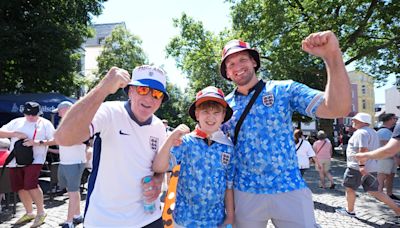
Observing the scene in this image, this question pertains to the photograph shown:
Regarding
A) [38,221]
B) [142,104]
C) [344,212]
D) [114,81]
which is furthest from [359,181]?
[114,81]

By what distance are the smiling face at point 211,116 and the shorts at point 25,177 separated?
4275mm

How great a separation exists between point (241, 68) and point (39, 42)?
51.4 feet

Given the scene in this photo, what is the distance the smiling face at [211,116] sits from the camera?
278 centimetres

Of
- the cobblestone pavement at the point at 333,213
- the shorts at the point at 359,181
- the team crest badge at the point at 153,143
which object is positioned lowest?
the cobblestone pavement at the point at 333,213

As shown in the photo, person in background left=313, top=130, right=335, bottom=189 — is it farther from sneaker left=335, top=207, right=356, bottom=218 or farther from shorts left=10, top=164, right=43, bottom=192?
shorts left=10, top=164, right=43, bottom=192

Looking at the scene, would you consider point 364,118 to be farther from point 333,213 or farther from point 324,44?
point 324,44

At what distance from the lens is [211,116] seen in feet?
9.12

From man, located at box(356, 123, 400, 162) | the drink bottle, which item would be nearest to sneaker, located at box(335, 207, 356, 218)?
man, located at box(356, 123, 400, 162)

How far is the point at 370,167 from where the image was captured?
6.77 m

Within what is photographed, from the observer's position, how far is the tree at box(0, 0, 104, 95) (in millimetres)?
15477

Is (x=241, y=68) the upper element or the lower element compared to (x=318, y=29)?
lower

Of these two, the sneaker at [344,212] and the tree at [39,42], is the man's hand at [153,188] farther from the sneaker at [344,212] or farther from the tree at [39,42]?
the tree at [39,42]

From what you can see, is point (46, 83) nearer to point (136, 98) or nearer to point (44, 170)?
point (44, 170)

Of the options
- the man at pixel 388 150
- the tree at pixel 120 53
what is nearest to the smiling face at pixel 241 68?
the man at pixel 388 150
